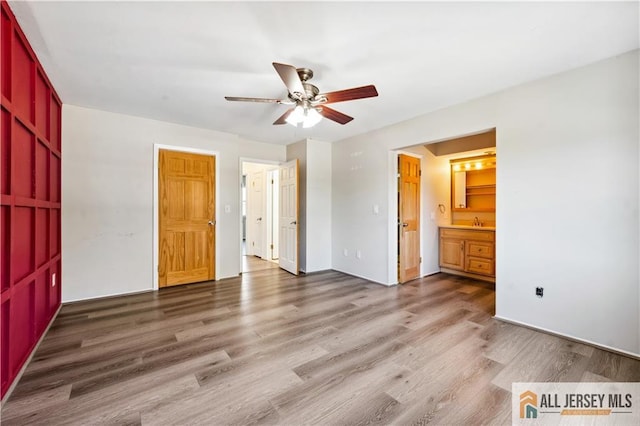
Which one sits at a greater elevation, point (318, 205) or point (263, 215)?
point (318, 205)

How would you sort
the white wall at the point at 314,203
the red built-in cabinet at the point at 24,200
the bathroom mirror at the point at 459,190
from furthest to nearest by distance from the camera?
the bathroom mirror at the point at 459,190 < the white wall at the point at 314,203 < the red built-in cabinet at the point at 24,200

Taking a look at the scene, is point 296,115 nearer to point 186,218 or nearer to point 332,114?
point 332,114

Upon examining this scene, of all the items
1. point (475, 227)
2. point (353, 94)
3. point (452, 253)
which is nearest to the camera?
point (353, 94)

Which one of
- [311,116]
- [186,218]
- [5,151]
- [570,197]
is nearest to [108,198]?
[186,218]

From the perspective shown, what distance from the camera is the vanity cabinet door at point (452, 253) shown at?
15.7ft

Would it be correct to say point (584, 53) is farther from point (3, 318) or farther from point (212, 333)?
point (3, 318)

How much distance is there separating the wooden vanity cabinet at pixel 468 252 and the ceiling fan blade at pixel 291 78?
12.3 ft

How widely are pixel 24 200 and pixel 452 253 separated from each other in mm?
5516

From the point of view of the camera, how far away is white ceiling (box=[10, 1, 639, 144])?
181 centimetres

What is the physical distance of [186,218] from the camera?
4.29 metres

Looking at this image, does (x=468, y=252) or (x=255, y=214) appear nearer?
(x=468, y=252)

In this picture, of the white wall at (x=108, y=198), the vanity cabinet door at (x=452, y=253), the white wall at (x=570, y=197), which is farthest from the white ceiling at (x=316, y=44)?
the vanity cabinet door at (x=452, y=253)

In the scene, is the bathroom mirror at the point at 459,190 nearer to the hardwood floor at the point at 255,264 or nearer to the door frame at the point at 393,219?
the door frame at the point at 393,219

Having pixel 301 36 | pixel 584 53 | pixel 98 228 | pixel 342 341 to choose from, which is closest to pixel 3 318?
pixel 98 228
